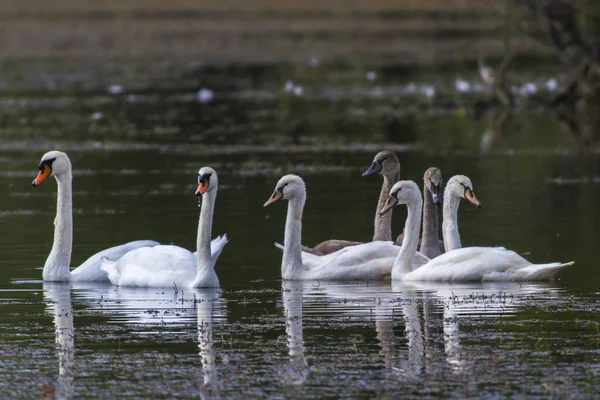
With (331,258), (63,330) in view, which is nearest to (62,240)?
(331,258)

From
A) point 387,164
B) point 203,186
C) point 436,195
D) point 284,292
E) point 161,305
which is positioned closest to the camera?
point 161,305

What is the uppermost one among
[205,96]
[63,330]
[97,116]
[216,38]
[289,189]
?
[216,38]

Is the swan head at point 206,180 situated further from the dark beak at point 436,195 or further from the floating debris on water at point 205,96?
the floating debris on water at point 205,96

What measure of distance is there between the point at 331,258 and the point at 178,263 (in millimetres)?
1560

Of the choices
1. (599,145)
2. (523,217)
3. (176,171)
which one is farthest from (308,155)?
(523,217)

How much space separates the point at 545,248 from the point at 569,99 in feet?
65.8

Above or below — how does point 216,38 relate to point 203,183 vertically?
above

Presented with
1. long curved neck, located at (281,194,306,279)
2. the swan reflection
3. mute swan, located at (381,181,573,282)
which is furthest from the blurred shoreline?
the swan reflection

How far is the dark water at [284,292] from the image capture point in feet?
30.0

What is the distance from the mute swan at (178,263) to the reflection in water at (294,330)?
748 millimetres

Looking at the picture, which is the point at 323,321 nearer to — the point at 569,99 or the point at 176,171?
the point at 176,171

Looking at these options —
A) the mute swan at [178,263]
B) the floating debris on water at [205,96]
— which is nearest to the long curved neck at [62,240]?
the mute swan at [178,263]

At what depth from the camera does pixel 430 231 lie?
49.1ft

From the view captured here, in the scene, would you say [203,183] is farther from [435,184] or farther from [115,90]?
[115,90]
